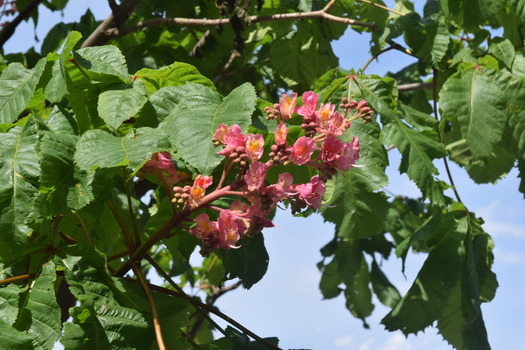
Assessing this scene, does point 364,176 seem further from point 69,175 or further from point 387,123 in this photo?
point 69,175

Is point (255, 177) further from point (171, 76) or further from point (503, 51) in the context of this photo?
point (503, 51)

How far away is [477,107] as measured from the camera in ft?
7.02

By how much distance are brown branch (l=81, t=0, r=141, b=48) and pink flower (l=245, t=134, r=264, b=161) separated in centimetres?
129

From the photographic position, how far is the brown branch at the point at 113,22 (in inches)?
96.8

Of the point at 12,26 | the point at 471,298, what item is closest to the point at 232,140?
the point at 471,298

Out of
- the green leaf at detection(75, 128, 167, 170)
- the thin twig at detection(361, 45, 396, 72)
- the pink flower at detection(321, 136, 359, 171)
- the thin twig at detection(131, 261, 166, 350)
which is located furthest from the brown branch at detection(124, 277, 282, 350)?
the thin twig at detection(361, 45, 396, 72)

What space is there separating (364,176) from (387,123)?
0.17 metres

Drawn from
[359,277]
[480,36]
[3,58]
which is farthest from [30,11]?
[359,277]

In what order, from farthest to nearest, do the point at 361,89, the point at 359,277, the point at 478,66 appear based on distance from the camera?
the point at 359,277, the point at 478,66, the point at 361,89

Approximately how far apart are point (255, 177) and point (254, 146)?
0.05 meters

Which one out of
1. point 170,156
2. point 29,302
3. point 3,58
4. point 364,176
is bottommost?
point 29,302

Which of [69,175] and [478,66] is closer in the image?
[69,175]

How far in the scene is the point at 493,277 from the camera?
2436 mm

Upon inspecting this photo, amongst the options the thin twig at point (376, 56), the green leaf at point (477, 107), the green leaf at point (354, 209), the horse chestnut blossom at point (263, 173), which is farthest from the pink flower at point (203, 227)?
the thin twig at point (376, 56)
